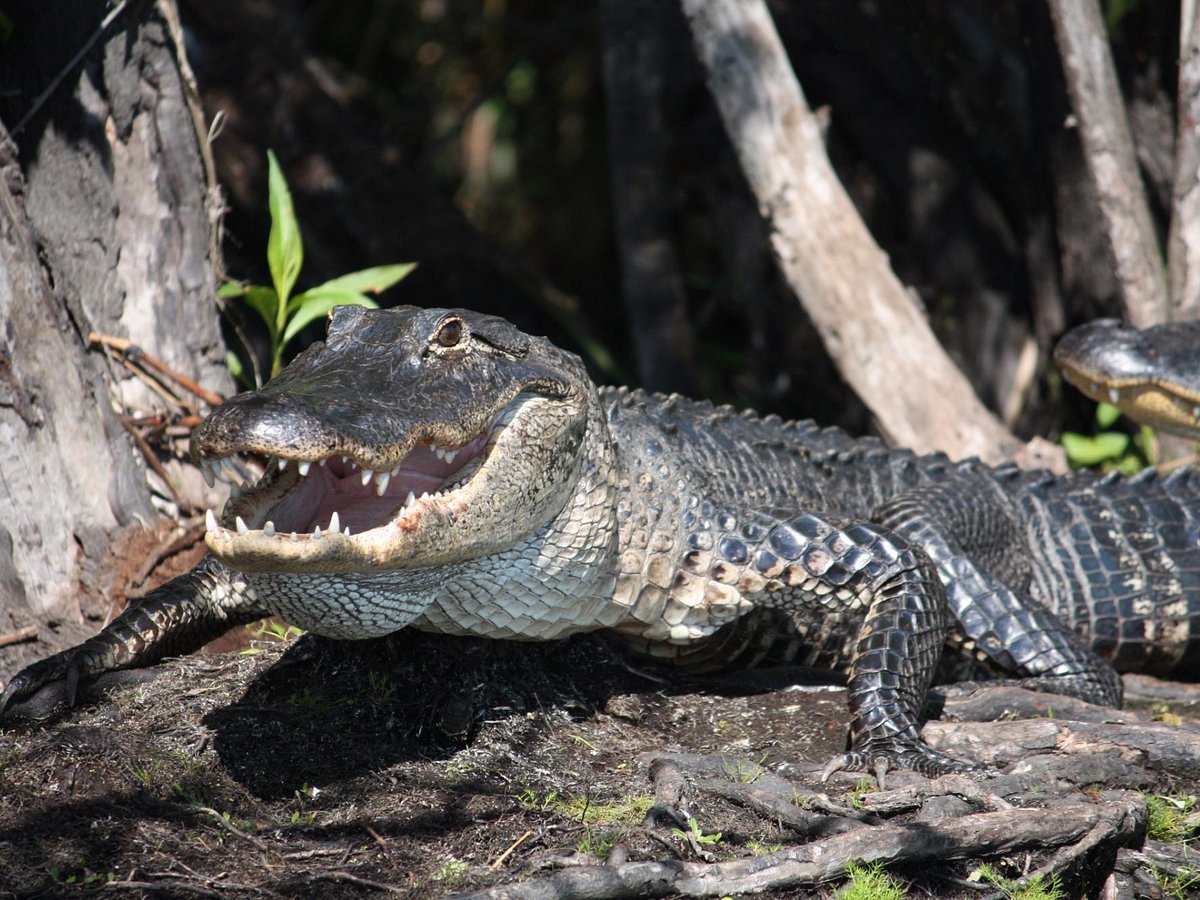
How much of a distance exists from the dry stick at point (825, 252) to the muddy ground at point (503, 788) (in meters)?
2.16

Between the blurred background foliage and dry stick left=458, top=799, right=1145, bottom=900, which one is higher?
the blurred background foliage

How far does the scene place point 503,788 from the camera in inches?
120

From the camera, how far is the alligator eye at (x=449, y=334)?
10.4 feet

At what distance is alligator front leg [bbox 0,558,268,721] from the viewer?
328 cm

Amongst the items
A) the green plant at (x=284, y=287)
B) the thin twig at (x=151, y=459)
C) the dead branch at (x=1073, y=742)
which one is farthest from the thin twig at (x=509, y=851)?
the green plant at (x=284, y=287)

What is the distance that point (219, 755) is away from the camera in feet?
9.95

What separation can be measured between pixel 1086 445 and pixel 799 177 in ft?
7.42

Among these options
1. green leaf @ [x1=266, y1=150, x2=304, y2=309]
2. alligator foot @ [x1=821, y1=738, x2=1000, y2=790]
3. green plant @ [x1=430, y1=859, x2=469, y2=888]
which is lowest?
alligator foot @ [x1=821, y1=738, x2=1000, y2=790]

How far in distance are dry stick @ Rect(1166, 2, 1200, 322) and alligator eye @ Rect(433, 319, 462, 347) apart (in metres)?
3.92

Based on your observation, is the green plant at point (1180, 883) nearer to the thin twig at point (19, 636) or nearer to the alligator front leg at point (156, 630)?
the alligator front leg at point (156, 630)

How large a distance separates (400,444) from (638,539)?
103cm

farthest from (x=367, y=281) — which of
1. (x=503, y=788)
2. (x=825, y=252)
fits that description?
(x=503, y=788)

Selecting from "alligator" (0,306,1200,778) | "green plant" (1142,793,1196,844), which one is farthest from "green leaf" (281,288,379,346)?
"green plant" (1142,793,1196,844)

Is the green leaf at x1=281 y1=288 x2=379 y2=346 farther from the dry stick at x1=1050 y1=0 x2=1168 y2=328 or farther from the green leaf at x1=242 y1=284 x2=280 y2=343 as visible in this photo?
the dry stick at x1=1050 y1=0 x2=1168 y2=328
